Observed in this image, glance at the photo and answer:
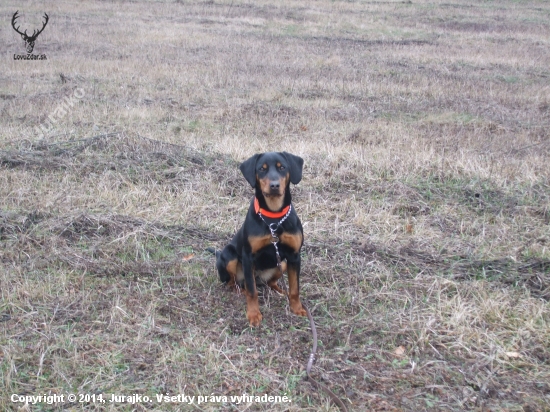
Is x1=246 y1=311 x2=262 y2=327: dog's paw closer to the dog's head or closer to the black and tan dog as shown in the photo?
the black and tan dog

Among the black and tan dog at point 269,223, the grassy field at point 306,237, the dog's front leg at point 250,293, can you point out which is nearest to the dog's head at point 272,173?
the black and tan dog at point 269,223

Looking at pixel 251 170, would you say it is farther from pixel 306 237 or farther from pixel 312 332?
pixel 306 237

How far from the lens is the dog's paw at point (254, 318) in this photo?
3.78 metres

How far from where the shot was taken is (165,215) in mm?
5418

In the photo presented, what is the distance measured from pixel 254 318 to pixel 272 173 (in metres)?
1.05

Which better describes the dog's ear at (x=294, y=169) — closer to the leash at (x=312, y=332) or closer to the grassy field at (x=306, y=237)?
the leash at (x=312, y=332)

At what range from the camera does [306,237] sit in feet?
16.5

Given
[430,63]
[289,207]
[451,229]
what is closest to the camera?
[289,207]

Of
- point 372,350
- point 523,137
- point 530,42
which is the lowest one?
point 372,350

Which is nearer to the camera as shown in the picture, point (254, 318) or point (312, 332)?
point (312, 332)

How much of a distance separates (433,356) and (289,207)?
1377 millimetres

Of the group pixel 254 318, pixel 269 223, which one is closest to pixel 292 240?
pixel 269 223

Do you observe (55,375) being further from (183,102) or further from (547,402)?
(183,102)

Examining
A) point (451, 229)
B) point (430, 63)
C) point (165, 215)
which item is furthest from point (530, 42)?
point (165, 215)
